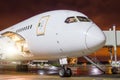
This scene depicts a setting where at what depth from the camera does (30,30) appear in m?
22.4

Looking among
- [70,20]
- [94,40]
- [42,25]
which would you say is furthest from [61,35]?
[94,40]

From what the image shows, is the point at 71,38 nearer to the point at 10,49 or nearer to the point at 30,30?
the point at 30,30

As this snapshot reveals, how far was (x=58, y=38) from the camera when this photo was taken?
64.5 ft

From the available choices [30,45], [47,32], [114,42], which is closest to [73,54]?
[47,32]

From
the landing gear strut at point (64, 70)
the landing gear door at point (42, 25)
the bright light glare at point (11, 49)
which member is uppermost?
the landing gear door at point (42, 25)

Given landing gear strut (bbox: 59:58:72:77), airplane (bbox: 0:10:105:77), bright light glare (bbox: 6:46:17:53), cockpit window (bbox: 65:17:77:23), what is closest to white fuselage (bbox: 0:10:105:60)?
airplane (bbox: 0:10:105:77)

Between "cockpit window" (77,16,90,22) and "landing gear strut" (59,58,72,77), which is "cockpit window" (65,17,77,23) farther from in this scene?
"landing gear strut" (59,58,72,77)

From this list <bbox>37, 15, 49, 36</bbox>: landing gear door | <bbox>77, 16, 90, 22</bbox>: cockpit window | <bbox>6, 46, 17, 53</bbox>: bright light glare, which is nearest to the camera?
<bbox>77, 16, 90, 22</bbox>: cockpit window

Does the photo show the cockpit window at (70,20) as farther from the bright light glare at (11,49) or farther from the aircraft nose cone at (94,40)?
the bright light glare at (11,49)

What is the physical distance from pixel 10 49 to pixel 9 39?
91 cm

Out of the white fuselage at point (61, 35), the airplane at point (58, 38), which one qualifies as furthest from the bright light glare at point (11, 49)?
the white fuselage at point (61, 35)

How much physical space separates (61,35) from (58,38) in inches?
14.2

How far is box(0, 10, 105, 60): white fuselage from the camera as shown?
18.2 metres

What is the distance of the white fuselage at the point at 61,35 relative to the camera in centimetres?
1824
